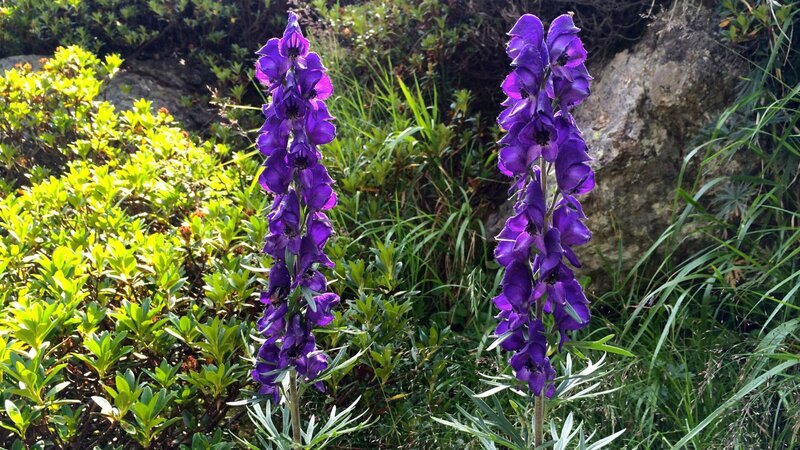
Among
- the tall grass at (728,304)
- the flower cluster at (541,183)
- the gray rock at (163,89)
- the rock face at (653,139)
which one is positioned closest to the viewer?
the flower cluster at (541,183)

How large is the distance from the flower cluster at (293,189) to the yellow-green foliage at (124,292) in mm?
371

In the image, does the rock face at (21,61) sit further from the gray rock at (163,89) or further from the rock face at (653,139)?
the rock face at (653,139)

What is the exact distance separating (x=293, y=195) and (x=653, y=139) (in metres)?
2.22

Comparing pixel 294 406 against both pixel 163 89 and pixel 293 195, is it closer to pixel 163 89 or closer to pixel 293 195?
pixel 293 195

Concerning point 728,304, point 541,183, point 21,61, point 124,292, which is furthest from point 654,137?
point 21,61

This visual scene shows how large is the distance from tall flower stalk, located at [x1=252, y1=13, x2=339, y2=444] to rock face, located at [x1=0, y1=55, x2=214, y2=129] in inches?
147

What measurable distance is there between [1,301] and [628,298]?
2580 millimetres

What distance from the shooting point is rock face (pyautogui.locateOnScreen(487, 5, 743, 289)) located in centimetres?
338

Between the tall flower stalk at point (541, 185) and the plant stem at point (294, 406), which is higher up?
the tall flower stalk at point (541, 185)

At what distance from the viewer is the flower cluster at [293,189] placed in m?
1.82

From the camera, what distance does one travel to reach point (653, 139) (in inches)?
134

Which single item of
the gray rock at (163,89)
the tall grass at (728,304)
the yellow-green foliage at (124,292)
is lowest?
the tall grass at (728,304)

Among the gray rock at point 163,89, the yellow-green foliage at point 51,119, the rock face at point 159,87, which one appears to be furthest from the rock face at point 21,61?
the yellow-green foliage at point 51,119

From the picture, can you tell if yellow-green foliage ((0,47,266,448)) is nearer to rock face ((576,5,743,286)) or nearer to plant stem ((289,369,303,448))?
plant stem ((289,369,303,448))
